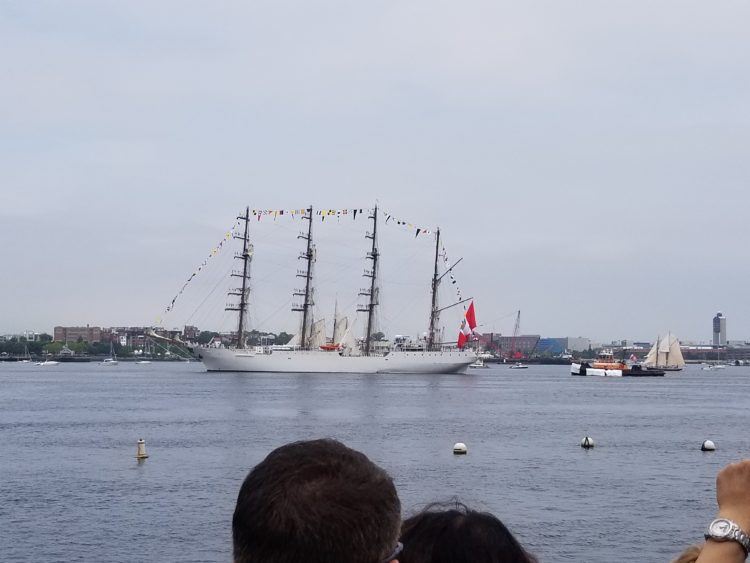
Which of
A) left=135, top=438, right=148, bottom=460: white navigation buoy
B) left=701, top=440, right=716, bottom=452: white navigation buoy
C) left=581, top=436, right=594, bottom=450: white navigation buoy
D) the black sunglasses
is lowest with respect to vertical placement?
left=135, top=438, right=148, bottom=460: white navigation buoy

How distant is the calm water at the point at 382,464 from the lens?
928 inches

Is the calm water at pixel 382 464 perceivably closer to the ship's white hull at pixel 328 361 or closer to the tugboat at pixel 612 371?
the ship's white hull at pixel 328 361

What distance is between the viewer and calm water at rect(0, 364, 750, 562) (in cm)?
2356

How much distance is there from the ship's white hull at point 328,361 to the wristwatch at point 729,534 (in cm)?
12526

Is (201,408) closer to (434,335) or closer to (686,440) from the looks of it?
(686,440)

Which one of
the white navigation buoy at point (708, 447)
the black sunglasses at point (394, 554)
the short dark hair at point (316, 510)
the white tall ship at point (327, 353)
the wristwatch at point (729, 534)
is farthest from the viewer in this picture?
the white tall ship at point (327, 353)

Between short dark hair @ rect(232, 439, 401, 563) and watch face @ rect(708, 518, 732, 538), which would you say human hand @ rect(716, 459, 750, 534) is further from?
short dark hair @ rect(232, 439, 401, 563)

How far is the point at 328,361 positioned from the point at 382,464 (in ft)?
309

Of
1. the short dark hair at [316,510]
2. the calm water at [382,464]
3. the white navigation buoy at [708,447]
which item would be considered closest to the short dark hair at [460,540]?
the short dark hair at [316,510]

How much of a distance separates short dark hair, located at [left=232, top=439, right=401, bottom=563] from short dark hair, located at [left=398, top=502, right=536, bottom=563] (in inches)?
21.1

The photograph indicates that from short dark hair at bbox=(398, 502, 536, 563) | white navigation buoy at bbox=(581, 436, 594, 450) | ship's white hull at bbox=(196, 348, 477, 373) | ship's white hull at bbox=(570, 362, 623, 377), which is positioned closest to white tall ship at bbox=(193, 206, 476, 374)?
ship's white hull at bbox=(196, 348, 477, 373)

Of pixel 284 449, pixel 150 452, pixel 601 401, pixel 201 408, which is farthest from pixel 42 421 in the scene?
pixel 284 449

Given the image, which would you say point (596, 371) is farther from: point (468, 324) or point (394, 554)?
point (394, 554)

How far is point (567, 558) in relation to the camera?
21641 mm
